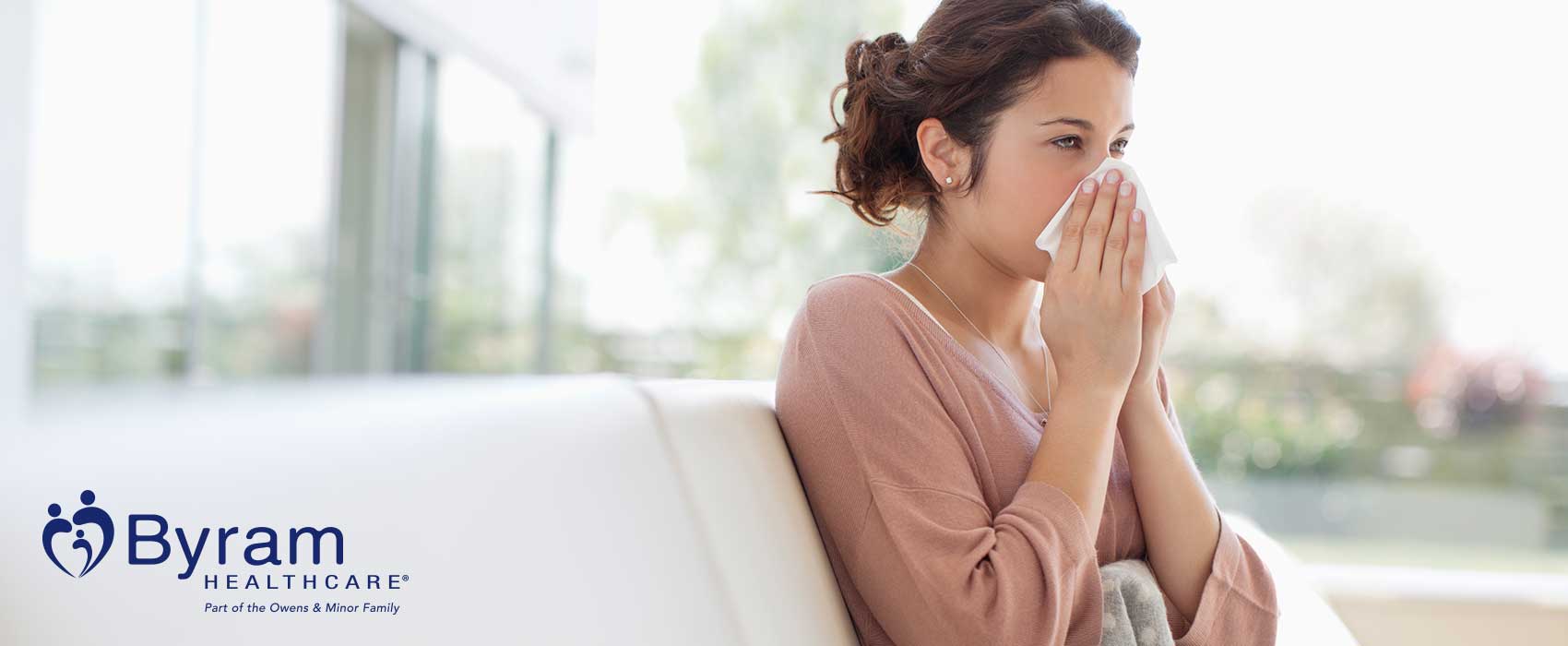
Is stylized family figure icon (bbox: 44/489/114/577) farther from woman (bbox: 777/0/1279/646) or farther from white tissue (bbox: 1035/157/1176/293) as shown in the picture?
white tissue (bbox: 1035/157/1176/293)

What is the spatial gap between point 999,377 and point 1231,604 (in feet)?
1.19

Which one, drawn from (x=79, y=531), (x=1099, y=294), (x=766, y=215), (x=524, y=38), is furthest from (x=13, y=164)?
(x=766, y=215)

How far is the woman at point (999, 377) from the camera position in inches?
44.6

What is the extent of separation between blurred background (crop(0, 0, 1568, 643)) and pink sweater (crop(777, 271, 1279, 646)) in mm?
2264

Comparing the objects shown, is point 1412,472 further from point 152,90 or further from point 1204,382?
point 152,90

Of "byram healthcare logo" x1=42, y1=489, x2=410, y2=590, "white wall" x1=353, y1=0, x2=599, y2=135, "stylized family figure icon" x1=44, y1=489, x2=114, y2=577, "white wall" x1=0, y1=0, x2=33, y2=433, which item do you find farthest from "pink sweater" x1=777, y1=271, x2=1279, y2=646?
"white wall" x1=353, y1=0, x2=599, y2=135

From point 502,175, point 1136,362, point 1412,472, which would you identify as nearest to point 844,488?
point 1136,362

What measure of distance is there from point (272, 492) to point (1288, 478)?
433 cm

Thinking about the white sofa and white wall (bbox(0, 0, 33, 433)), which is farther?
white wall (bbox(0, 0, 33, 433))

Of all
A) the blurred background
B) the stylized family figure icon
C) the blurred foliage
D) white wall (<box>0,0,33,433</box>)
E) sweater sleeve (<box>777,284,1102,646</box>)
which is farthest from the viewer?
the blurred foliage

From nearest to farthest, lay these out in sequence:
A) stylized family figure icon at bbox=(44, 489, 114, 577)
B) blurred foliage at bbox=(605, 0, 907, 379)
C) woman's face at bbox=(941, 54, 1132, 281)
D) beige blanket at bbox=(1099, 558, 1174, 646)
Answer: stylized family figure icon at bbox=(44, 489, 114, 577)
beige blanket at bbox=(1099, 558, 1174, 646)
woman's face at bbox=(941, 54, 1132, 281)
blurred foliage at bbox=(605, 0, 907, 379)

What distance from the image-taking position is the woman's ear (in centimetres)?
138

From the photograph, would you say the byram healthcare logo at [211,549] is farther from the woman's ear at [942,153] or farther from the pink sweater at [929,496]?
the woman's ear at [942,153]

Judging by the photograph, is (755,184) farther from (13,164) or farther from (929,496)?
(929,496)
